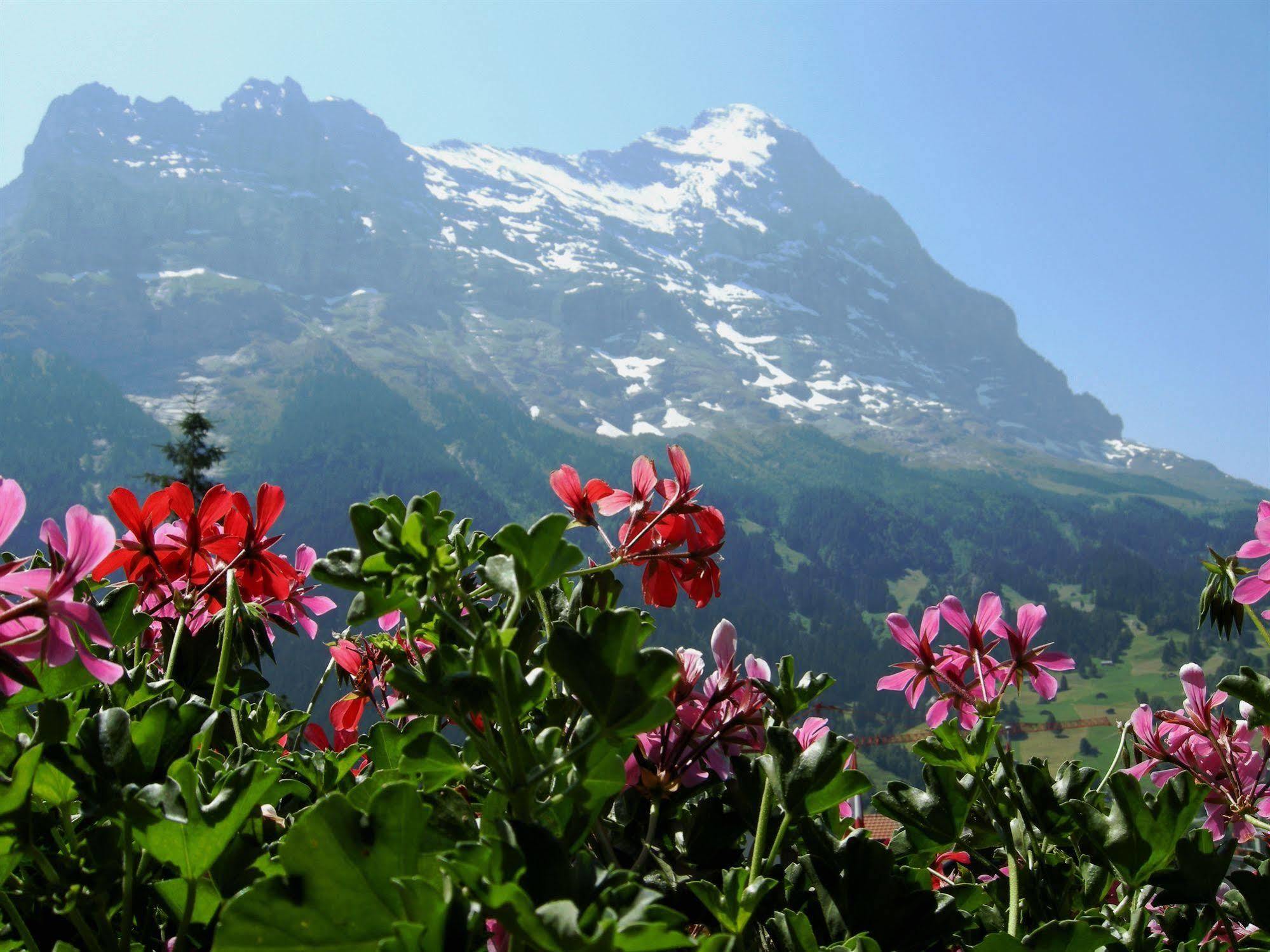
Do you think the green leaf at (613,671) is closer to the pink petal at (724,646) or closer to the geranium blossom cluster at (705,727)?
the geranium blossom cluster at (705,727)

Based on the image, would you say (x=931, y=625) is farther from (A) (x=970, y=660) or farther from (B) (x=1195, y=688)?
(B) (x=1195, y=688)

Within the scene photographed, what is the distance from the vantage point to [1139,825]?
45.3 inches

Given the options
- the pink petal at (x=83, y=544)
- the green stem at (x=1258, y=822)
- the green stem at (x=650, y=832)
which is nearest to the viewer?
the pink petal at (x=83, y=544)

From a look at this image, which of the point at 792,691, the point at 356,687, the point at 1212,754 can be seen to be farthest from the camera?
the point at 356,687

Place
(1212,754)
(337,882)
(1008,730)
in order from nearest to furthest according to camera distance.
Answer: (337,882) → (1008,730) → (1212,754)

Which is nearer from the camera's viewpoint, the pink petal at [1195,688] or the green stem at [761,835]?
the green stem at [761,835]

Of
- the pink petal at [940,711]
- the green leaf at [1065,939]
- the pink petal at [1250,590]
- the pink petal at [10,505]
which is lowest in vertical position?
the green leaf at [1065,939]

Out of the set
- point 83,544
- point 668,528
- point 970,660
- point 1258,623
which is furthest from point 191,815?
point 1258,623

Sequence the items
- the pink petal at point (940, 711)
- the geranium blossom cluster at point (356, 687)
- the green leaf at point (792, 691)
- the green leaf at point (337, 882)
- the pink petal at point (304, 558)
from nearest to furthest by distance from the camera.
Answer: the green leaf at point (337, 882)
the green leaf at point (792, 691)
the pink petal at point (940, 711)
the geranium blossom cluster at point (356, 687)
the pink petal at point (304, 558)

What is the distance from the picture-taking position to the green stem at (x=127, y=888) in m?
0.88

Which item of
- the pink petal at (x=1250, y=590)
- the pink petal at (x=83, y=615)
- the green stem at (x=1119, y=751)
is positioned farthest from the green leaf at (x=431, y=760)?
the pink petal at (x=1250, y=590)

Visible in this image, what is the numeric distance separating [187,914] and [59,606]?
0.36 meters

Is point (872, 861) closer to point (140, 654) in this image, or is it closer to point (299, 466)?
point (140, 654)

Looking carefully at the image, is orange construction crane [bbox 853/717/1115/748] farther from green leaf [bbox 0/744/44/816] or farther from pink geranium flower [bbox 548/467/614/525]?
green leaf [bbox 0/744/44/816]
